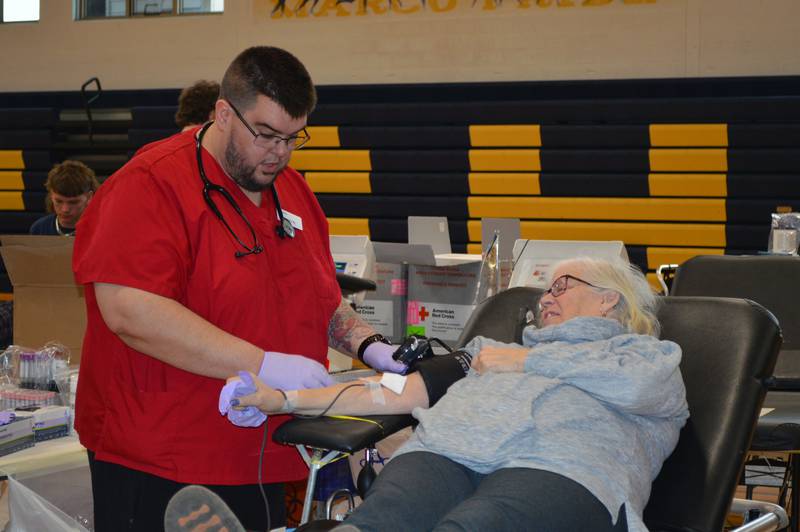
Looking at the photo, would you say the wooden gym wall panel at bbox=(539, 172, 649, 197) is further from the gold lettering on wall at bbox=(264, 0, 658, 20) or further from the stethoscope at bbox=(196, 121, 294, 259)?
the stethoscope at bbox=(196, 121, 294, 259)

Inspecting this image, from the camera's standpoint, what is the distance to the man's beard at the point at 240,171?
1896 mm

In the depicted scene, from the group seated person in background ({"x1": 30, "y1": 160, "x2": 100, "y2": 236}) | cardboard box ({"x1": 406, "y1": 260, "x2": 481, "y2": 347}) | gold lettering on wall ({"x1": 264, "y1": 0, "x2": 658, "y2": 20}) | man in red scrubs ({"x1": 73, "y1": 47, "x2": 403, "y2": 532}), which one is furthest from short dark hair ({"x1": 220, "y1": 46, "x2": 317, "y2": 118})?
gold lettering on wall ({"x1": 264, "y1": 0, "x2": 658, "y2": 20})

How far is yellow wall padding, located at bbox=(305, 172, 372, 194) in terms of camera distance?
6.53 m

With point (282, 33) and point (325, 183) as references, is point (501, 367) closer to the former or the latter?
point (325, 183)

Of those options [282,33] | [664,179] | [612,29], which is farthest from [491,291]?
[282,33]

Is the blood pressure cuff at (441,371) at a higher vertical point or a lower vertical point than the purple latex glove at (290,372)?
lower

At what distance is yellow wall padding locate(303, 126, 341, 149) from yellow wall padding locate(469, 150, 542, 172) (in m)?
0.94

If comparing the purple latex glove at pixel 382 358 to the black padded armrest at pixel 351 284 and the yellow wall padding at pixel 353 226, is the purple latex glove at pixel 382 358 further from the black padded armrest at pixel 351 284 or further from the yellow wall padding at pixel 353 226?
the yellow wall padding at pixel 353 226

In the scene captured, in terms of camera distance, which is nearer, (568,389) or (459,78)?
(568,389)

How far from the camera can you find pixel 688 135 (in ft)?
18.8

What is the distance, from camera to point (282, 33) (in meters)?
6.76

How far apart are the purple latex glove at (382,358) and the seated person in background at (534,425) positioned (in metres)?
0.06

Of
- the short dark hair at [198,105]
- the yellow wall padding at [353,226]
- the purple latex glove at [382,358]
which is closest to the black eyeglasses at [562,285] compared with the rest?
the purple latex glove at [382,358]

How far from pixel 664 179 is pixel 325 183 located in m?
2.21
